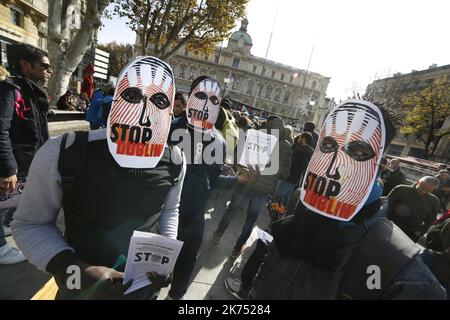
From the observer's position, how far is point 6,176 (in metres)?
2.07

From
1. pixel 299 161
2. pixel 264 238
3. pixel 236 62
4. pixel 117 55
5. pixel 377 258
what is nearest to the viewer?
pixel 377 258

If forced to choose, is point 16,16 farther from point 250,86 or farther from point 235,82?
point 250,86

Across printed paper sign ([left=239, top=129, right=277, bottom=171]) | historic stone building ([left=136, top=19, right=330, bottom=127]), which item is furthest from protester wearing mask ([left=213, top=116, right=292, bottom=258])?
historic stone building ([left=136, top=19, right=330, bottom=127])

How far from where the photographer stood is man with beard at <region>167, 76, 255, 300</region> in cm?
229

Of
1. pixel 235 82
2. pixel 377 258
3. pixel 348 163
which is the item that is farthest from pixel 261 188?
pixel 235 82

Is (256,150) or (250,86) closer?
(256,150)

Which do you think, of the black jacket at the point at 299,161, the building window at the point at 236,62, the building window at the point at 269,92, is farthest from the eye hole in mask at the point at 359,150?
the building window at the point at 269,92

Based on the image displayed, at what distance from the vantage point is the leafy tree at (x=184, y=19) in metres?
11.9

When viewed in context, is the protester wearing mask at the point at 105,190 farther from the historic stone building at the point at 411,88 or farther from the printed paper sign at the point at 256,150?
the historic stone building at the point at 411,88

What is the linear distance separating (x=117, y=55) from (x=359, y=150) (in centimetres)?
6482

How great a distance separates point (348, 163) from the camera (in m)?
1.25

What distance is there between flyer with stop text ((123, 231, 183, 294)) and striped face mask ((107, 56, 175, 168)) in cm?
39

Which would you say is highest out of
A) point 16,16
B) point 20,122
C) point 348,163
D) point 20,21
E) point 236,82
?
point 236,82

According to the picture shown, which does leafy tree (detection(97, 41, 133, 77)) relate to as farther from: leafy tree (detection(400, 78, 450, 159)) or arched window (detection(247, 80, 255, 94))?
leafy tree (detection(400, 78, 450, 159))
